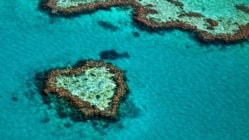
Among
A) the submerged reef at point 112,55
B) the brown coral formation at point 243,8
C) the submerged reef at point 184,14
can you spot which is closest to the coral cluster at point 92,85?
the submerged reef at point 112,55

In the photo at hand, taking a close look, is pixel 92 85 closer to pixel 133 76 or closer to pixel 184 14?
pixel 133 76

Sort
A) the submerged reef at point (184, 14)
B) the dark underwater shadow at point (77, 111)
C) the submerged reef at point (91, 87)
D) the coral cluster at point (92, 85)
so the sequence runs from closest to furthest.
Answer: the dark underwater shadow at point (77, 111), the submerged reef at point (91, 87), the coral cluster at point (92, 85), the submerged reef at point (184, 14)

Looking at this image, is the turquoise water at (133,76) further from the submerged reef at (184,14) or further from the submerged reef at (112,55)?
the submerged reef at (184,14)

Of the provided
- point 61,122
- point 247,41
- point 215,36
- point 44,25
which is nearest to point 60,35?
point 44,25

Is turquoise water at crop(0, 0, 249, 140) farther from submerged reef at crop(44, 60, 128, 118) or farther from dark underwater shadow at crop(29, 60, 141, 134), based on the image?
submerged reef at crop(44, 60, 128, 118)

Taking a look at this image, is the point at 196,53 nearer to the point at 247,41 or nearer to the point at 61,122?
the point at 247,41

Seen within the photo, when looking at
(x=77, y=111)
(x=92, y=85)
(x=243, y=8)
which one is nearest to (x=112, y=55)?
(x=92, y=85)
